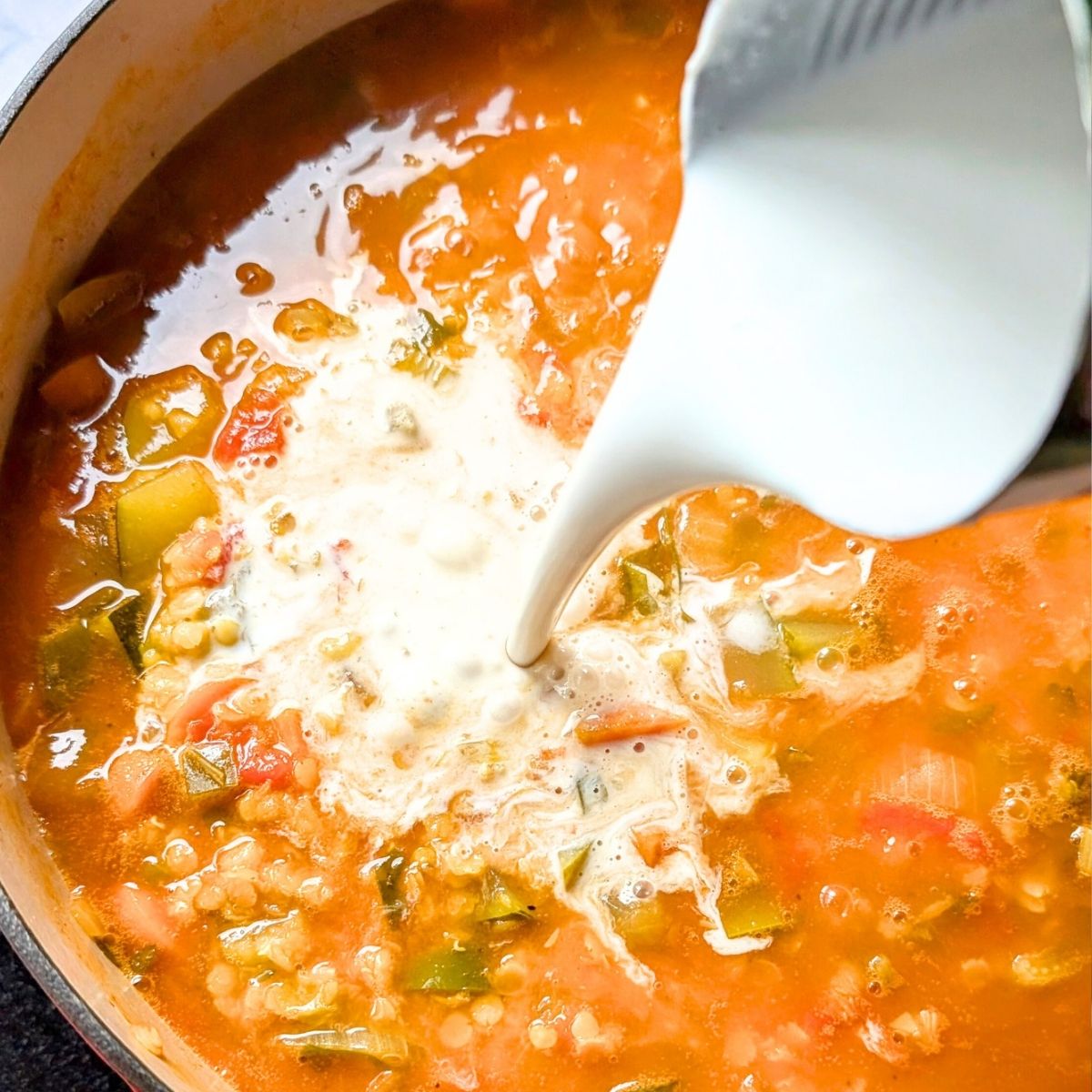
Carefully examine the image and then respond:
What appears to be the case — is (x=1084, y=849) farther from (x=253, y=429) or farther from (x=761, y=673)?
(x=253, y=429)

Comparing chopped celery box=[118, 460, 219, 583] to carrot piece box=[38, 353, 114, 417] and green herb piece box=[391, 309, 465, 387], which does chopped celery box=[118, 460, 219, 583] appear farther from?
green herb piece box=[391, 309, 465, 387]

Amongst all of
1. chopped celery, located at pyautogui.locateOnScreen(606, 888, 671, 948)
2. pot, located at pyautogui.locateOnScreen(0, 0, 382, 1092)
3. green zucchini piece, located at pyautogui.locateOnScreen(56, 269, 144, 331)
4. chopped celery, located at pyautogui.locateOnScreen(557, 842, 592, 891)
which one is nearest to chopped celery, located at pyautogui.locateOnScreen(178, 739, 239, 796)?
pot, located at pyautogui.locateOnScreen(0, 0, 382, 1092)

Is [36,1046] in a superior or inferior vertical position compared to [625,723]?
inferior

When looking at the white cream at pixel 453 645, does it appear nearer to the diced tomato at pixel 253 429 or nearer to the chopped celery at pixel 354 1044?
the diced tomato at pixel 253 429

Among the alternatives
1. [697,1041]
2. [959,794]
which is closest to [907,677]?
[959,794]

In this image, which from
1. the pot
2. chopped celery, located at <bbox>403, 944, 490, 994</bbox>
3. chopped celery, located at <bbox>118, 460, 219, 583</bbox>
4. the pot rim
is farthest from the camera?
chopped celery, located at <bbox>118, 460, 219, 583</bbox>

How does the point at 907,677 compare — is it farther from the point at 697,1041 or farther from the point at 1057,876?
the point at 697,1041

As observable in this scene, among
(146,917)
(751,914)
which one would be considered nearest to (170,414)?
(146,917)
